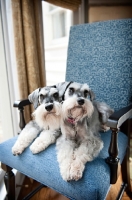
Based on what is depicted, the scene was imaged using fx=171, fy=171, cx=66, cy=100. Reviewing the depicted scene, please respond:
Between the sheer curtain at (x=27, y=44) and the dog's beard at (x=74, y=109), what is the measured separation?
61 cm

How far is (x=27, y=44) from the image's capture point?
4.42ft

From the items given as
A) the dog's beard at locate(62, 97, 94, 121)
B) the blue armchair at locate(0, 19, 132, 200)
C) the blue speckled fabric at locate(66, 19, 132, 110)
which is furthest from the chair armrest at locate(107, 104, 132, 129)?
the blue speckled fabric at locate(66, 19, 132, 110)

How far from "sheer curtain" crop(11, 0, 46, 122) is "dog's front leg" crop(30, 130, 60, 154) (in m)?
0.48

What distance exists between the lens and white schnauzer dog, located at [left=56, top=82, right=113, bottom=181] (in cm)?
82

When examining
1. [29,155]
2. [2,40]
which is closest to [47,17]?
[2,40]

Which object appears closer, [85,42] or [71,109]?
[71,109]

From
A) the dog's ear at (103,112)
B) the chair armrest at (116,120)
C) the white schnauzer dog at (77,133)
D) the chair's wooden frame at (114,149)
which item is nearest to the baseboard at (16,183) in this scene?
the chair's wooden frame at (114,149)

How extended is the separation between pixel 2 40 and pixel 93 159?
117 centimetres

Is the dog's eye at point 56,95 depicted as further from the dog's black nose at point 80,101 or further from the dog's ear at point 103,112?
the dog's ear at point 103,112

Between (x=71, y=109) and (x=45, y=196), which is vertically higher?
(x=71, y=109)

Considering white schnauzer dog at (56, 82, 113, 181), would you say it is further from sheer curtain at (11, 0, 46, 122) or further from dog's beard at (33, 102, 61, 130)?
sheer curtain at (11, 0, 46, 122)

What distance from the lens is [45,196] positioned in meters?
1.42

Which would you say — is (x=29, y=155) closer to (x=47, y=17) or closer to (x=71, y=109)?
(x=71, y=109)

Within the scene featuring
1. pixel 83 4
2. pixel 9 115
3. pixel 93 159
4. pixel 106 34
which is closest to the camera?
pixel 93 159
